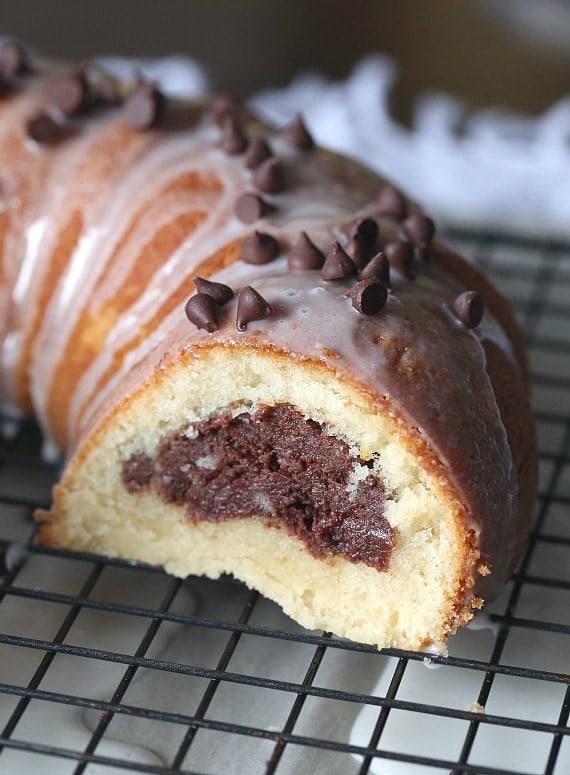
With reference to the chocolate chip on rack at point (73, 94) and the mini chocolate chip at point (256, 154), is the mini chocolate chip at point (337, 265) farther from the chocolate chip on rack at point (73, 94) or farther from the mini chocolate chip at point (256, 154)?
the chocolate chip on rack at point (73, 94)

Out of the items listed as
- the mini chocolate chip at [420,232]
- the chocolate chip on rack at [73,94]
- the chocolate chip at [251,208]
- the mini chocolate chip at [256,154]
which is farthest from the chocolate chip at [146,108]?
the mini chocolate chip at [420,232]

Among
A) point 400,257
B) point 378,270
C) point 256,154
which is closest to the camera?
point 378,270

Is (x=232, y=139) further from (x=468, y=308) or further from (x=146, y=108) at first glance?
(x=468, y=308)

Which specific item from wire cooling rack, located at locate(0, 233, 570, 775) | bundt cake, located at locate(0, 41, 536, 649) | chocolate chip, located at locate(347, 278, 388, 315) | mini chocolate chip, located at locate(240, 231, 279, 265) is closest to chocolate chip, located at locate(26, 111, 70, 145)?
bundt cake, located at locate(0, 41, 536, 649)

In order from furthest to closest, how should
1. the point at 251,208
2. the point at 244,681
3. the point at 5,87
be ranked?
the point at 5,87 → the point at 251,208 → the point at 244,681

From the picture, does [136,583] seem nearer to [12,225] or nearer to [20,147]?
[12,225]

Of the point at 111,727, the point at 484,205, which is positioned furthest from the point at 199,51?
the point at 111,727

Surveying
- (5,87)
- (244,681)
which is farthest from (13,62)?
(244,681)
